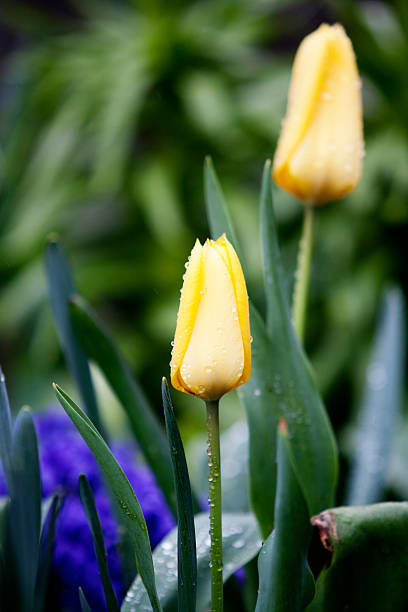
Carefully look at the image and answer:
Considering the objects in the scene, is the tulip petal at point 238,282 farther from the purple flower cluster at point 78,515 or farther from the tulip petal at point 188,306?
the purple flower cluster at point 78,515

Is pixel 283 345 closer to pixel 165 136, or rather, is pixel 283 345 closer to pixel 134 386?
pixel 134 386

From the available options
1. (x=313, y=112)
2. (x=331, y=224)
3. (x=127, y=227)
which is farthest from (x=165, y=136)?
(x=313, y=112)

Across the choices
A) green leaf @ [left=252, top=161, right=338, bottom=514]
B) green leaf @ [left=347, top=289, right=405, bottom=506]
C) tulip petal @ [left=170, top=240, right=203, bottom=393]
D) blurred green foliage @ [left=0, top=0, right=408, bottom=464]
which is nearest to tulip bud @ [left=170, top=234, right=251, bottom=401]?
tulip petal @ [left=170, top=240, right=203, bottom=393]

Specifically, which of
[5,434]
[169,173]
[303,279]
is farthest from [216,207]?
[169,173]

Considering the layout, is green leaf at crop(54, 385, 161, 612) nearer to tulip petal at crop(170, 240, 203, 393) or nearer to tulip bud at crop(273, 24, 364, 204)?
tulip petal at crop(170, 240, 203, 393)

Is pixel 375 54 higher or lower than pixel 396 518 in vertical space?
higher

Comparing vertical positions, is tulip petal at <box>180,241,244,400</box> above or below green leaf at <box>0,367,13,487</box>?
above
